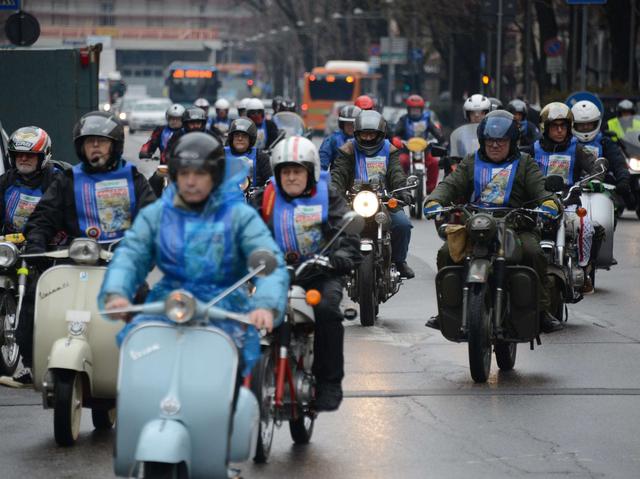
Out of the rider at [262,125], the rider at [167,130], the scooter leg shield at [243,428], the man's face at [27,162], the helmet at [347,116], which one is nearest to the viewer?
the scooter leg shield at [243,428]

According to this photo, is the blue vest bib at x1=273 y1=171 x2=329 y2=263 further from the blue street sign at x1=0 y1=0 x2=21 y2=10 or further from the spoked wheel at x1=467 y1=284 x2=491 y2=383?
the blue street sign at x1=0 y1=0 x2=21 y2=10

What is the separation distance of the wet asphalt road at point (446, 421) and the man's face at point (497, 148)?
1354 millimetres

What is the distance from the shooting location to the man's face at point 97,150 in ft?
28.1

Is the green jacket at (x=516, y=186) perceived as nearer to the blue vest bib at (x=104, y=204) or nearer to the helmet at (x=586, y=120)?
the blue vest bib at (x=104, y=204)

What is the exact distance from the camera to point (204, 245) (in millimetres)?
6297

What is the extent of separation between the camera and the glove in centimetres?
1021

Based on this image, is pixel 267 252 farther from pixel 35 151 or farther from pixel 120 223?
pixel 35 151

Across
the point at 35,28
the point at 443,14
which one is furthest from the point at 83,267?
the point at 443,14

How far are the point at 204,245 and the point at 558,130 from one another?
718cm

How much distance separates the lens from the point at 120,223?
8578mm

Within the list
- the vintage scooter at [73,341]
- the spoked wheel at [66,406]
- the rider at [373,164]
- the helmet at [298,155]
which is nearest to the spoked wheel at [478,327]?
the helmet at [298,155]

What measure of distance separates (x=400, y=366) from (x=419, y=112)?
587 inches

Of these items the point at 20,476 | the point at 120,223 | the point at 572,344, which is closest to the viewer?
the point at 20,476

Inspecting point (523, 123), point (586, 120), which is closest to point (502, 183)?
point (586, 120)
